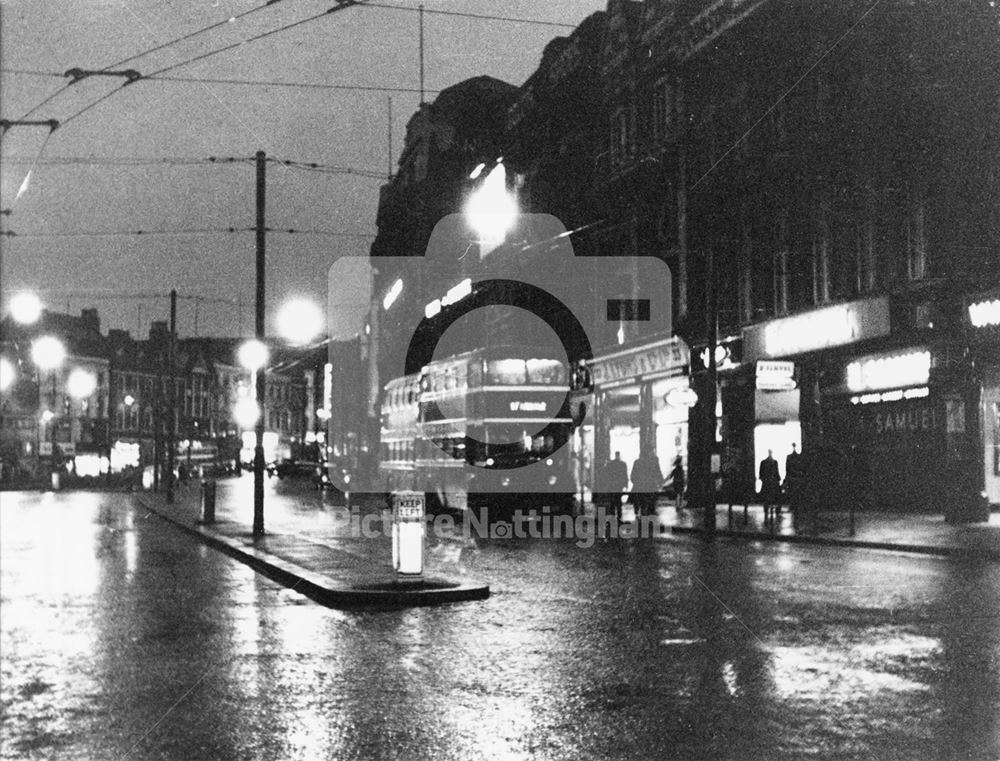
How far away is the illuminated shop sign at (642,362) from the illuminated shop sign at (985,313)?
42.7 feet

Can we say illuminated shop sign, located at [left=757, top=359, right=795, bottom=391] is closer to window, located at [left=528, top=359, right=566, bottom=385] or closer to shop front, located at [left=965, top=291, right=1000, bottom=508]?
shop front, located at [left=965, top=291, right=1000, bottom=508]

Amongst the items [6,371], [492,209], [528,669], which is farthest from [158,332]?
[528,669]

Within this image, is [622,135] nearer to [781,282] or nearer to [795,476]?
[781,282]

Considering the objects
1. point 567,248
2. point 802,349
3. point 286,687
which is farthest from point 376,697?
point 567,248

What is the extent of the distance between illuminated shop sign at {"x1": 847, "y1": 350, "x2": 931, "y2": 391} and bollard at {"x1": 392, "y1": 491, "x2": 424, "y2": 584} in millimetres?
16455

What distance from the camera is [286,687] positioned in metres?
9.80

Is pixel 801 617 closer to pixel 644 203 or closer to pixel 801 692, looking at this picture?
pixel 801 692

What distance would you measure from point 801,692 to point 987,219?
74.4ft

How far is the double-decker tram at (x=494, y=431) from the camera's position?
28.6 meters

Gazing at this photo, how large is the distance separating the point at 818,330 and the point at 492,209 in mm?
37681

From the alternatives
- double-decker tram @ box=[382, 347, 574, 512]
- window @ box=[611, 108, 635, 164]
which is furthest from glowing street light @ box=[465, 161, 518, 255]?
double-decker tram @ box=[382, 347, 574, 512]

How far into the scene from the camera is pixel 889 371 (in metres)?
31.4

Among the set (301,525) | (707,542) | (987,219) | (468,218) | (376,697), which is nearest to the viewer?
(376,697)

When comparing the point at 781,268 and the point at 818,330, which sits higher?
the point at 781,268
